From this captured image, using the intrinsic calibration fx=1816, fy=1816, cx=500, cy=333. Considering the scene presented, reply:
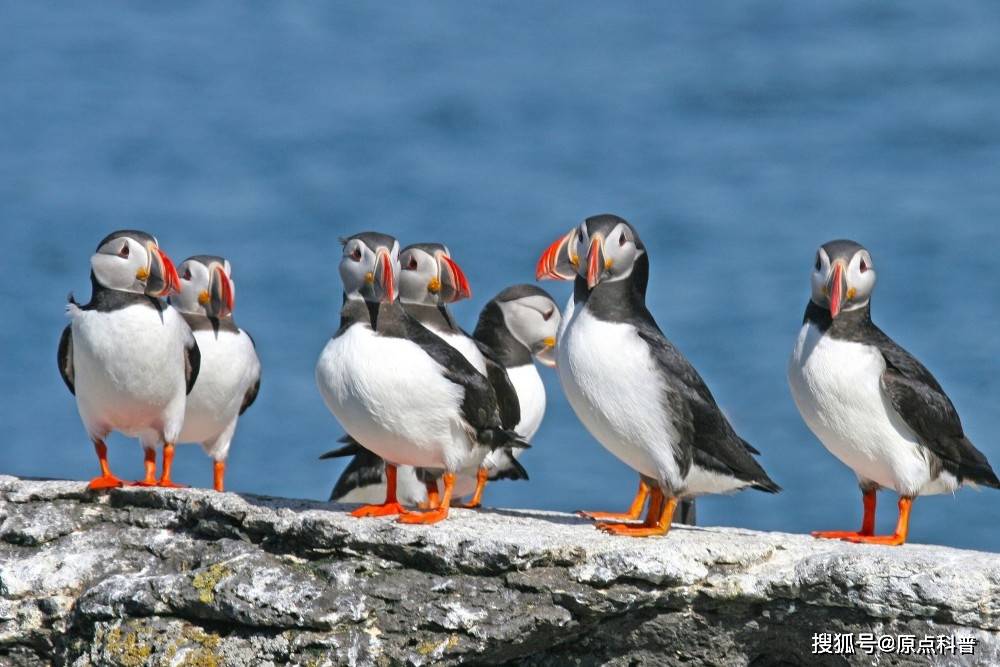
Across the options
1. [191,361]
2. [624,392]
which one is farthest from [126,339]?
[624,392]

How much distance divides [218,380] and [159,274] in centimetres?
111

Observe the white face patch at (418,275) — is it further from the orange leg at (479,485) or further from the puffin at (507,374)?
the orange leg at (479,485)

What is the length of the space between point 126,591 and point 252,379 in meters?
2.63

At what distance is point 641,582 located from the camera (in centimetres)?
712

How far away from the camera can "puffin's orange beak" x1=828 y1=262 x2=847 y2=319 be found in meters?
7.93

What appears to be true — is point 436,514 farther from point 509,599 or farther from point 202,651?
point 202,651

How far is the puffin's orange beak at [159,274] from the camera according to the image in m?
8.81

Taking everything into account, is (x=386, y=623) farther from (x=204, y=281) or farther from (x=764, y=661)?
(x=204, y=281)

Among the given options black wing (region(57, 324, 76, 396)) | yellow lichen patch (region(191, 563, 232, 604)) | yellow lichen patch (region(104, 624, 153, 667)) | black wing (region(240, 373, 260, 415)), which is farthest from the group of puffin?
black wing (region(240, 373, 260, 415))

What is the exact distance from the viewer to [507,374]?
30.9ft

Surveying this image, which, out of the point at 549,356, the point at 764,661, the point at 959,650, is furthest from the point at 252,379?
the point at 959,650

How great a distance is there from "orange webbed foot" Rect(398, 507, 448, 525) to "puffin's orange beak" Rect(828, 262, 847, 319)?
1909 millimetres

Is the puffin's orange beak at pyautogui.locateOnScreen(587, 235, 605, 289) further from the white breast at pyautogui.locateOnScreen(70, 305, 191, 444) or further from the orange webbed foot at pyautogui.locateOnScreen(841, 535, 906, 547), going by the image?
the white breast at pyautogui.locateOnScreen(70, 305, 191, 444)

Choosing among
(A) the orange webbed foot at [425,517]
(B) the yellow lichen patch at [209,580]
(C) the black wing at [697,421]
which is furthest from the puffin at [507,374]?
(B) the yellow lichen patch at [209,580]
